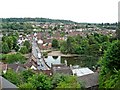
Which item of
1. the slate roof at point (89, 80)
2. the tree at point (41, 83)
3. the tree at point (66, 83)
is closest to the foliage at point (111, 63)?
the tree at point (66, 83)

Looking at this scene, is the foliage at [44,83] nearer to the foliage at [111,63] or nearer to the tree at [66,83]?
the tree at [66,83]

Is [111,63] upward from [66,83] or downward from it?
upward

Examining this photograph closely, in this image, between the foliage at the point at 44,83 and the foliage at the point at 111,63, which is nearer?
the foliage at the point at 44,83

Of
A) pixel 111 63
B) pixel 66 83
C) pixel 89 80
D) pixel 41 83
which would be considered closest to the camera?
pixel 66 83

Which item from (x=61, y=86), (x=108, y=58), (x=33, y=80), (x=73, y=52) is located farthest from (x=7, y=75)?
(x=73, y=52)

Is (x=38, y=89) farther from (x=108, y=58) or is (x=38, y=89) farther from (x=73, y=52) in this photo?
(x=73, y=52)

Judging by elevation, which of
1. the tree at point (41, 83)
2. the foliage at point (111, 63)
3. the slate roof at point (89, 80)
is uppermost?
the foliage at point (111, 63)

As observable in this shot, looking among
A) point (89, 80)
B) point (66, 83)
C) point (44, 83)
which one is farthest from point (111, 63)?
point (44, 83)

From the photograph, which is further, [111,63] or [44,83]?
[111,63]

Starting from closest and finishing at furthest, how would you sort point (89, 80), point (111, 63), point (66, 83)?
point (66, 83) < point (111, 63) < point (89, 80)

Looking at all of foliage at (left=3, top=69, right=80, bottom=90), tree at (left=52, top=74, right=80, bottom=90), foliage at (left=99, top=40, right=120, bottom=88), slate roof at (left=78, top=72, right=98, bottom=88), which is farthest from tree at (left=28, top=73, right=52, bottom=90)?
slate roof at (left=78, top=72, right=98, bottom=88)

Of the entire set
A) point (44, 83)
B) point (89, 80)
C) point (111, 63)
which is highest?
point (111, 63)

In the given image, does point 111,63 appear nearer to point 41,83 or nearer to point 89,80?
point 89,80

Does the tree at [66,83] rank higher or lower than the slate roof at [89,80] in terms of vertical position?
higher
